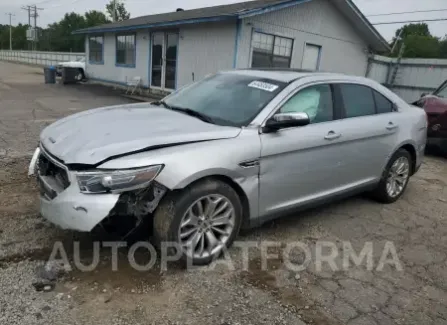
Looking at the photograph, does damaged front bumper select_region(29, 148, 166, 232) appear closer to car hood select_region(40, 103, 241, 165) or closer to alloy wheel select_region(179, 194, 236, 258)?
car hood select_region(40, 103, 241, 165)

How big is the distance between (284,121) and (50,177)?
1986 millimetres

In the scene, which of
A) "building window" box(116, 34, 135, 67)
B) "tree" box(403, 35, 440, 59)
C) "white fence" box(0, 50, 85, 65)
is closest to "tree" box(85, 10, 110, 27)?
"white fence" box(0, 50, 85, 65)

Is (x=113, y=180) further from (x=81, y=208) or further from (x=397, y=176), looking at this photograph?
(x=397, y=176)

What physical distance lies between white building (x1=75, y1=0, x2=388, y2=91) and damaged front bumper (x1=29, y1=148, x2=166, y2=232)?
9608mm

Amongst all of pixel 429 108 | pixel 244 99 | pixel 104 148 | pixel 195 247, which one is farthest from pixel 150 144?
pixel 429 108

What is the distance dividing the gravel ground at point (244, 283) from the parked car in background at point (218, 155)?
352mm

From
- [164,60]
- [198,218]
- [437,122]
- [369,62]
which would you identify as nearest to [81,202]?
[198,218]

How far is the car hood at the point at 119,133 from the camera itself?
113 inches

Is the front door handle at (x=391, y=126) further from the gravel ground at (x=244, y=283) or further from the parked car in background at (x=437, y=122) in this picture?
the parked car in background at (x=437, y=122)

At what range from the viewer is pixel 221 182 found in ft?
10.3

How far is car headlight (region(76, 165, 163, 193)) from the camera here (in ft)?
9.05

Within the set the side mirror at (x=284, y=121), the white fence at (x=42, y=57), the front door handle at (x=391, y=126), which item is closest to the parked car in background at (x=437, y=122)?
the front door handle at (x=391, y=126)

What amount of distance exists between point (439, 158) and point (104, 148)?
7638 mm

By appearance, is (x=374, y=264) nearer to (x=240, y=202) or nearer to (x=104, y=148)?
(x=240, y=202)
